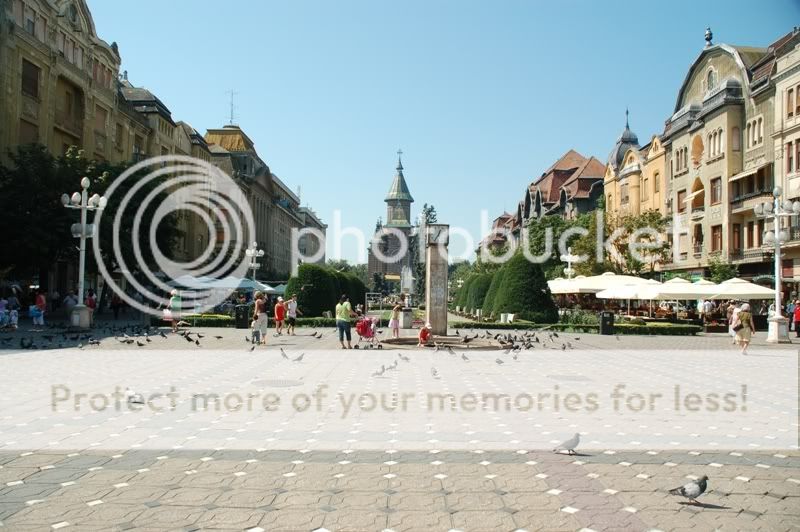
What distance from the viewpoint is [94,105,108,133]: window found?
4631 cm

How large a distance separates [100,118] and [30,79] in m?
9.13

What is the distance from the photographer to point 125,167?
1607 inches

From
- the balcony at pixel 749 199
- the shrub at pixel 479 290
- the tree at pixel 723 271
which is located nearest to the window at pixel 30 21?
the shrub at pixel 479 290

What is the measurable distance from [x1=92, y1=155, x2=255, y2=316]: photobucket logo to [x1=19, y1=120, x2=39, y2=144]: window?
517 cm

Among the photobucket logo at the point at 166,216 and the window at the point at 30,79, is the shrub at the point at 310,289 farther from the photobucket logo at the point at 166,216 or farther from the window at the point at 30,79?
the window at the point at 30,79

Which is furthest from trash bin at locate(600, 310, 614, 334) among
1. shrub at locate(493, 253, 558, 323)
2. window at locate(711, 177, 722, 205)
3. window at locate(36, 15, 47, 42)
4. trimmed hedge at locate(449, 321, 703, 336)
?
window at locate(36, 15, 47, 42)

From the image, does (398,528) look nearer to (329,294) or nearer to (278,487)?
(278,487)

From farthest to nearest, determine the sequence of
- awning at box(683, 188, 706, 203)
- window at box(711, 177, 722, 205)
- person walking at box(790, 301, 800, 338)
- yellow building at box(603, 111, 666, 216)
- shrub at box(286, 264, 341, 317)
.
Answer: yellow building at box(603, 111, 666, 216), awning at box(683, 188, 706, 203), window at box(711, 177, 722, 205), shrub at box(286, 264, 341, 317), person walking at box(790, 301, 800, 338)

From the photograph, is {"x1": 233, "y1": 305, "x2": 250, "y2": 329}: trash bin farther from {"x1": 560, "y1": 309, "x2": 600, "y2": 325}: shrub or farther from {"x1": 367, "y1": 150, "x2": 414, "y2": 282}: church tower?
{"x1": 367, "y1": 150, "x2": 414, "y2": 282}: church tower

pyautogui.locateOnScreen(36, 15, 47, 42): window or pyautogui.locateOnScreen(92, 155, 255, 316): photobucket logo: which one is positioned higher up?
pyautogui.locateOnScreen(36, 15, 47, 42): window

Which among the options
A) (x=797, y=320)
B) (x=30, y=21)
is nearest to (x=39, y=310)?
(x=30, y=21)

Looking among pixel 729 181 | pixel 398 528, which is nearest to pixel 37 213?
pixel 398 528

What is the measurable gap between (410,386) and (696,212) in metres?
40.7

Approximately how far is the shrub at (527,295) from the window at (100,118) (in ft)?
99.0
